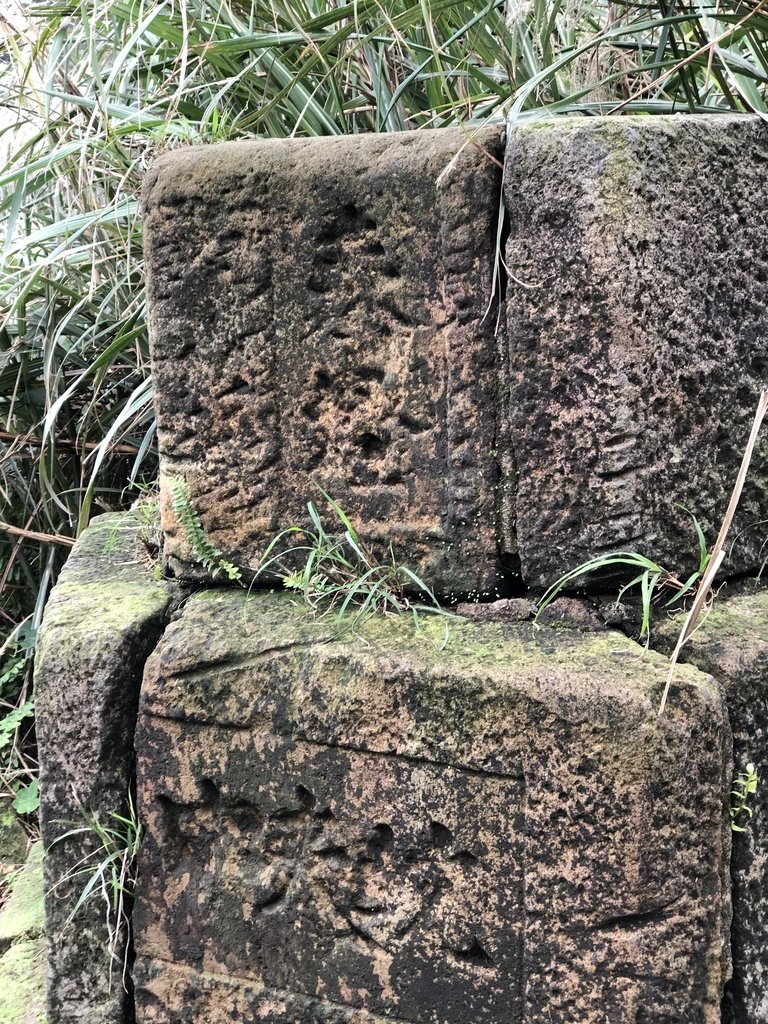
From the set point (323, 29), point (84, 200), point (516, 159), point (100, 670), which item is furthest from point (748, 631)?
point (84, 200)

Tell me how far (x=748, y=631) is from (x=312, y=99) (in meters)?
1.63

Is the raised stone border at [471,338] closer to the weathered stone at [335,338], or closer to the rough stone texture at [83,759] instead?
the weathered stone at [335,338]

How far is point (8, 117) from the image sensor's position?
12.8 ft

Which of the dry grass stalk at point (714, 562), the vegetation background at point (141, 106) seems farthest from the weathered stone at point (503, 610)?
the vegetation background at point (141, 106)

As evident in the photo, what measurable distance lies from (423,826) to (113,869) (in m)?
0.53

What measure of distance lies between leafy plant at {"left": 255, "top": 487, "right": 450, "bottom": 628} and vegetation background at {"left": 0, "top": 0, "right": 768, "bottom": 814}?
0.78 meters

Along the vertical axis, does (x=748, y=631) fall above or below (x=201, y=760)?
above

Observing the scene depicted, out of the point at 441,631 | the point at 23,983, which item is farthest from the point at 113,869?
the point at 441,631

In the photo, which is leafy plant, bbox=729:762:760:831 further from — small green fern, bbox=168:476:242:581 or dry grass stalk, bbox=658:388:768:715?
small green fern, bbox=168:476:242:581

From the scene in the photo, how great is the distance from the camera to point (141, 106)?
111 inches

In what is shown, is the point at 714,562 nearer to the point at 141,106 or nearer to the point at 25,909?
the point at 25,909

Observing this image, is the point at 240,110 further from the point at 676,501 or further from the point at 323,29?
the point at 676,501

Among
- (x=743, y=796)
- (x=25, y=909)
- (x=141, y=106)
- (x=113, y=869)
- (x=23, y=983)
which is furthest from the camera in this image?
(x=141, y=106)

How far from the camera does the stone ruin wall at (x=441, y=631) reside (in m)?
1.27
